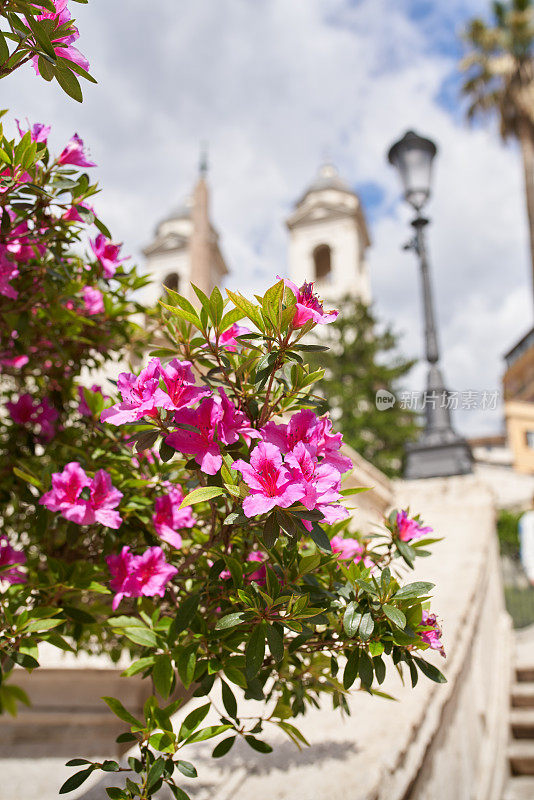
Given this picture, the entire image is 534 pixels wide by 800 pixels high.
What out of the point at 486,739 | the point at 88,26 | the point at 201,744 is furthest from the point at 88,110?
the point at 486,739

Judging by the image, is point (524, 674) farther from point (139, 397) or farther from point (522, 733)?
point (139, 397)

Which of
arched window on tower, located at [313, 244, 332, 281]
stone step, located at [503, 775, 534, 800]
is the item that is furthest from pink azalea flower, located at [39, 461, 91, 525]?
arched window on tower, located at [313, 244, 332, 281]

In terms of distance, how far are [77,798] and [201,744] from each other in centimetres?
62

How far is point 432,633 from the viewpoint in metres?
1.30

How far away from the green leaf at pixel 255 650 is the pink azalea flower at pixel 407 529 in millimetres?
558

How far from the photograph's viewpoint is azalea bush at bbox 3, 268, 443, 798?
3.83ft

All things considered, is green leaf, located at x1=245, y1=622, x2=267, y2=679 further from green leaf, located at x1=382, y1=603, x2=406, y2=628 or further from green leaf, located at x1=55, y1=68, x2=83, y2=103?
green leaf, located at x1=55, y1=68, x2=83, y2=103

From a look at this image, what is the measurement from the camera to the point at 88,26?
132 cm

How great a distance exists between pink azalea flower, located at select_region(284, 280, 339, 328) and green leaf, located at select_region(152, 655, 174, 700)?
839mm

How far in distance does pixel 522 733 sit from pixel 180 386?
18.1ft

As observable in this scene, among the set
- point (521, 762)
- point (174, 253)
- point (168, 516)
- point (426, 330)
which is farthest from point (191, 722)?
point (174, 253)

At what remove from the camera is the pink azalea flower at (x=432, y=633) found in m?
1.28

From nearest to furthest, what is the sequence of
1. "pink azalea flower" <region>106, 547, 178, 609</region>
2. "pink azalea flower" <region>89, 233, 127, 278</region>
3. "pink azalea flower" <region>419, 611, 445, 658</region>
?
"pink azalea flower" <region>419, 611, 445, 658</region>
"pink azalea flower" <region>106, 547, 178, 609</region>
"pink azalea flower" <region>89, 233, 127, 278</region>

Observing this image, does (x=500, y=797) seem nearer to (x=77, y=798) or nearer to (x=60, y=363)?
(x=77, y=798)
